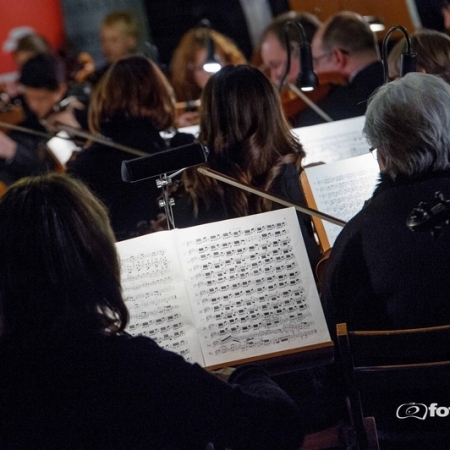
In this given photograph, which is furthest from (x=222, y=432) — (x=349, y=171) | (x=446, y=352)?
(x=349, y=171)

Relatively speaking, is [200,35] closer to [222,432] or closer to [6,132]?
[6,132]

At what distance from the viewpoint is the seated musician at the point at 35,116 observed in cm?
463

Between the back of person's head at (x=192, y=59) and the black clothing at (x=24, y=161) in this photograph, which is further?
the back of person's head at (x=192, y=59)

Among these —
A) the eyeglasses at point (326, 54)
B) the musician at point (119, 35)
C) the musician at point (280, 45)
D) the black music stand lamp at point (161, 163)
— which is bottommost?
the black music stand lamp at point (161, 163)

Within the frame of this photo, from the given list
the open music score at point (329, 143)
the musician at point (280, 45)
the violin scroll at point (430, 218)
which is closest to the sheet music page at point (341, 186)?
the open music score at point (329, 143)

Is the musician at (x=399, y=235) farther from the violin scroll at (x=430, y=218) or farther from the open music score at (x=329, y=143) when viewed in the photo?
the open music score at (x=329, y=143)

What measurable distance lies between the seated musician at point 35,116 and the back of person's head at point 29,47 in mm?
731

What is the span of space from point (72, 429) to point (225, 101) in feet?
5.32

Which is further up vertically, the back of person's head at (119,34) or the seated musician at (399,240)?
the back of person's head at (119,34)

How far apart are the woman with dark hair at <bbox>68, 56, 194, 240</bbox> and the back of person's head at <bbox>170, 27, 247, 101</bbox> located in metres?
1.68

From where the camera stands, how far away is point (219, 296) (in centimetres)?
234

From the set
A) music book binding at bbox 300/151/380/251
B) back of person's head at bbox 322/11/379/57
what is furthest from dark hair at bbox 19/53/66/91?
music book binding at bbox 300/151/380/251

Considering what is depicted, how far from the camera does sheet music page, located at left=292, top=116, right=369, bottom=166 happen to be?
343cm

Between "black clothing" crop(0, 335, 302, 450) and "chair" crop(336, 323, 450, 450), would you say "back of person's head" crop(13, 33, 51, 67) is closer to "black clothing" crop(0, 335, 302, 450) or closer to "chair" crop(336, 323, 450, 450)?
"chair" crop(336, 323, 450, 450)
